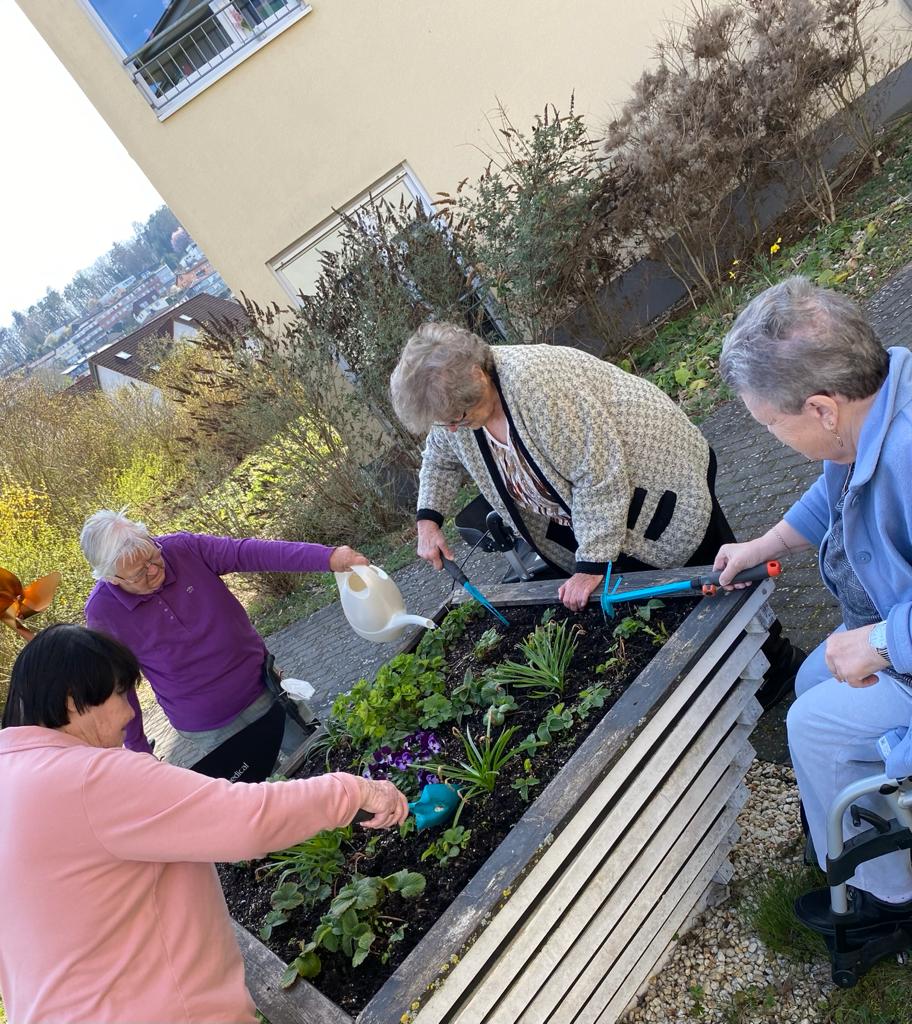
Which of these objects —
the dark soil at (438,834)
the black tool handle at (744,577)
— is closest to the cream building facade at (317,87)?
the dark soil at (438,834)

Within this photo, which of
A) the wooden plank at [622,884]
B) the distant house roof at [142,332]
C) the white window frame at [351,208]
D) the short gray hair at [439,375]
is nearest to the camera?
the wooden plank at [622,884]

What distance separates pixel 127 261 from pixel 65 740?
41253 millimetres

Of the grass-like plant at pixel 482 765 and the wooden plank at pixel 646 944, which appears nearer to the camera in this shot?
the wooden plank at pixel 646 944

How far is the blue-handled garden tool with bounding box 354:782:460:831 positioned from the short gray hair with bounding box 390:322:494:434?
3.59 ft

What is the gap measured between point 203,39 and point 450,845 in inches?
331

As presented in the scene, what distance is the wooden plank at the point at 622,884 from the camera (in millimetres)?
1644

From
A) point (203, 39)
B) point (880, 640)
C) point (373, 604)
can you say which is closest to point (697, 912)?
point (880, 640)

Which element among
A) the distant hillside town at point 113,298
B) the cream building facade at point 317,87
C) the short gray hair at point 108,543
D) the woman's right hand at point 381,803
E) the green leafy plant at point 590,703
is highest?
the distant hillside town at point 113,298

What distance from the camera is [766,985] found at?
194 centimetres

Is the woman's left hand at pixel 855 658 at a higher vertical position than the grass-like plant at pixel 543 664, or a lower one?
higher

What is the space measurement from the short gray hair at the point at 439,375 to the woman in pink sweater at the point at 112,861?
119 centimetres

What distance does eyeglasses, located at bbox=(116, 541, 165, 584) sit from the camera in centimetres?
279

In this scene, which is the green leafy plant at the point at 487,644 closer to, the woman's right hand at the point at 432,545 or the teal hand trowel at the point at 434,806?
the woman's right hand at the point at 432,545

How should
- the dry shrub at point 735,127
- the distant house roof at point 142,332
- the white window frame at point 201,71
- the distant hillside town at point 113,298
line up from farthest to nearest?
the distant house roof at point 142,332 < the distant hillside town at point 113,298 < the white window frame at point 201,71 < the dry shrub at point 735,127
